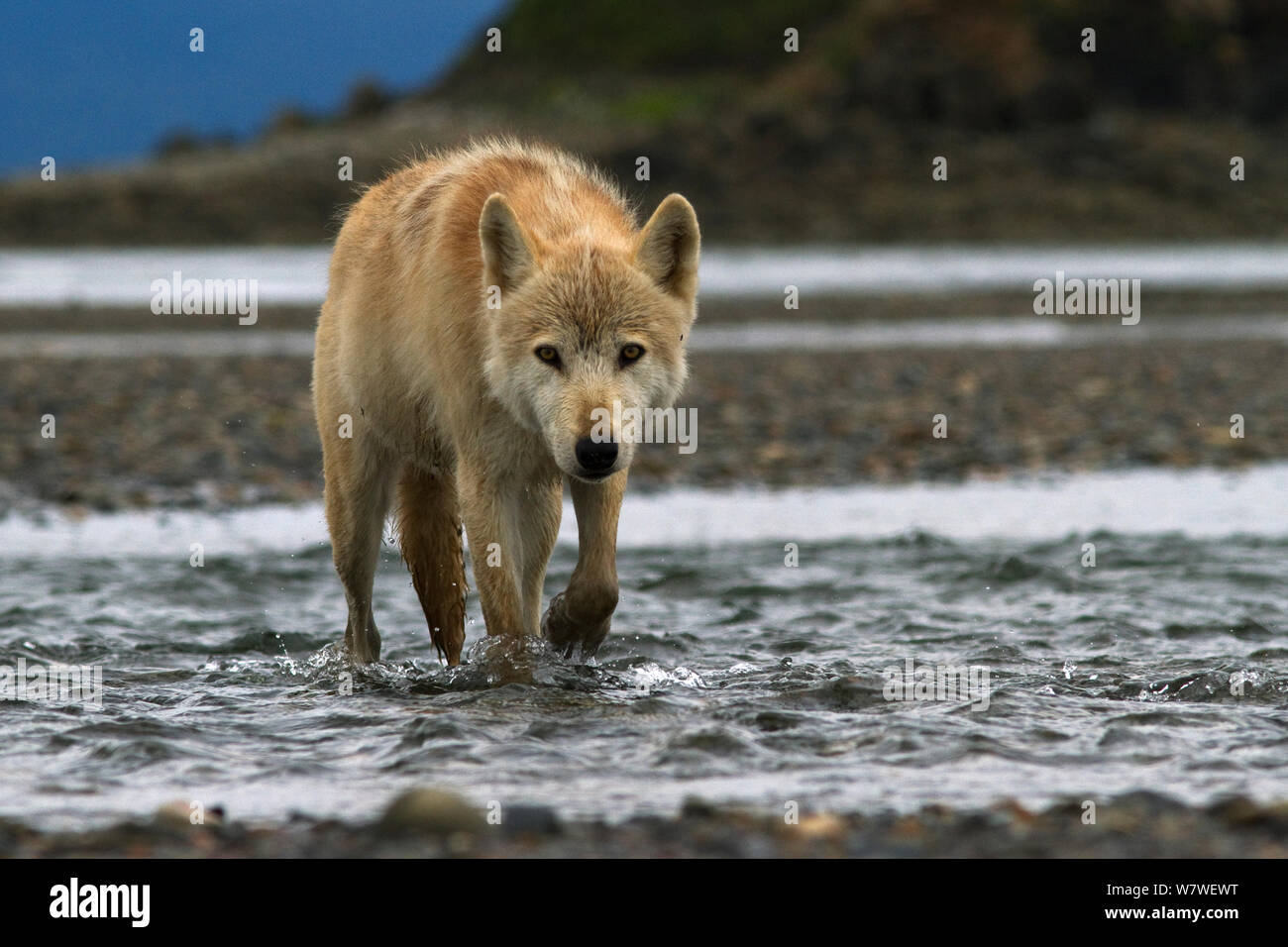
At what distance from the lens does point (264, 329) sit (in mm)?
23656

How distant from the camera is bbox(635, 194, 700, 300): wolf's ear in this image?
592 cm

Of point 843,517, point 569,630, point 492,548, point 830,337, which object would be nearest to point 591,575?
point 569,630

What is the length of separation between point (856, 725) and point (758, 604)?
2.69 meters

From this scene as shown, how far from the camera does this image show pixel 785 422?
13.4 m

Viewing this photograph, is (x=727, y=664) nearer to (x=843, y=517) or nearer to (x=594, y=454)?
(x=594, y=454)

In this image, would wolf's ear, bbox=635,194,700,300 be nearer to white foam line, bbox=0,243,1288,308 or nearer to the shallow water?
the shallow water

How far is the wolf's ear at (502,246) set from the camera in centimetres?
577

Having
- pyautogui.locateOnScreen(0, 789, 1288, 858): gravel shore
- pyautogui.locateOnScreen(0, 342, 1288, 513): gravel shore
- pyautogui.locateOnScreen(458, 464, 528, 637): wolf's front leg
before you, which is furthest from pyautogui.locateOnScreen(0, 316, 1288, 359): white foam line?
pyautogui.locateOnScreen(0, 789, 1288, 858): gravel shore

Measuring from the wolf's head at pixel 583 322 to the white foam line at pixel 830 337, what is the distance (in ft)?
44.2

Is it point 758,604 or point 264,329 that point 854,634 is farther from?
point 264,329

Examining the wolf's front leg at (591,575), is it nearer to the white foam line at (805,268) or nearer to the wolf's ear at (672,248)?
the wolf's ear at (672,248)

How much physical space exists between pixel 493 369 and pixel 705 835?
2.28 m

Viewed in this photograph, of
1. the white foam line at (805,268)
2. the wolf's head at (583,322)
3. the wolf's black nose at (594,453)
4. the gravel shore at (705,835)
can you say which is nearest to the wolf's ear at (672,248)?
the wolf's head at (583,322)

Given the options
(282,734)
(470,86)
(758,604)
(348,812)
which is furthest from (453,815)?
(470,86)
